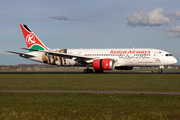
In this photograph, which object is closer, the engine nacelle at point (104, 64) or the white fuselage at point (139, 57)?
the engine nacelle at point (104, 64)

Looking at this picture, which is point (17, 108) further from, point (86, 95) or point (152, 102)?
point (152, 102)

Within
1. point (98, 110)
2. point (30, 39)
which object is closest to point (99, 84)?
point (98, 110)

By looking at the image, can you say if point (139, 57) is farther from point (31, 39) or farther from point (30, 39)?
point (30, 39)

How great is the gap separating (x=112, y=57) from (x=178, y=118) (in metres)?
36.7

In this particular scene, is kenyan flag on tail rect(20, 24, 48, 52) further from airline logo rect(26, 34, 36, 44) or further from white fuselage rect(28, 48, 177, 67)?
white fuselage rect(28, 48, 177, 67)

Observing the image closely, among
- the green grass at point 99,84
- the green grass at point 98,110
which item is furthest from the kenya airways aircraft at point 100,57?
the green grass at point 98,110

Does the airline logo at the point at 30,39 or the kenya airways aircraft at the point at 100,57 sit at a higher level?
the airline logo at the point at 30,39

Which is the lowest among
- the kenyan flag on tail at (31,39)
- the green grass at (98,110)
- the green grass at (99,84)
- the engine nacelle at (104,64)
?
the green grass at (98,110)

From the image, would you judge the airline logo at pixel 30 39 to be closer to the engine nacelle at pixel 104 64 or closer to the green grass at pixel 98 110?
the engine nacelle at pixel 104 64

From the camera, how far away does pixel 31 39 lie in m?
54.5

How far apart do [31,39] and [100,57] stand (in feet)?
54.4

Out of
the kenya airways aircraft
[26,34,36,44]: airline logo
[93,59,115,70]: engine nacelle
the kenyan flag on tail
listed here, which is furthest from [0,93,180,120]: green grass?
[26,34,36,44]: airline logo

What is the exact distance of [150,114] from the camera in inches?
443

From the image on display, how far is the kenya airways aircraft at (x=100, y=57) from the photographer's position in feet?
149
